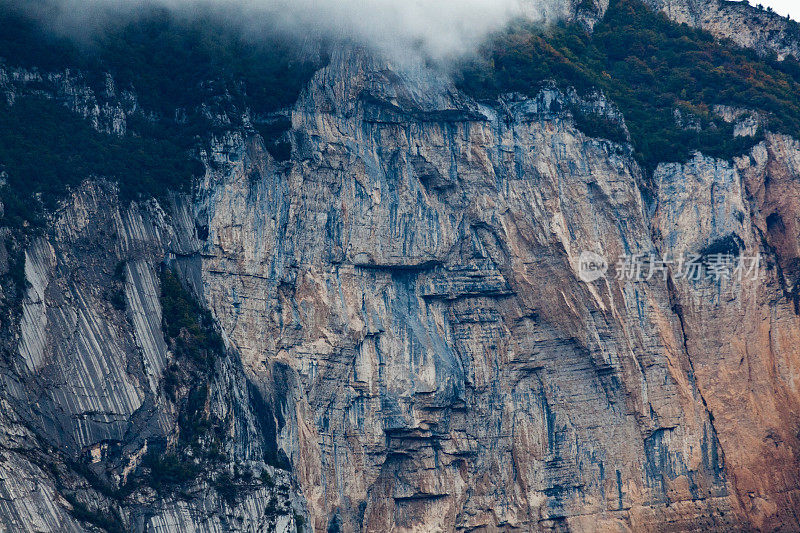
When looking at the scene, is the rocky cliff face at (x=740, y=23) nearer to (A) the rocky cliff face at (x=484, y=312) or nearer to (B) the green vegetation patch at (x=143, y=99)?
(A) the rocky cliff face at (x=484, y=312)

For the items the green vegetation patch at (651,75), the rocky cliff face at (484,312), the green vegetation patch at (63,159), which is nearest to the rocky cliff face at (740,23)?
the green vegetation patch at (651,75)

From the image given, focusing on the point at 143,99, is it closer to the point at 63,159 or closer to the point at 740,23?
the point at 63,159

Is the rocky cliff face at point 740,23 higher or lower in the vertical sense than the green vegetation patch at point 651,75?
higher

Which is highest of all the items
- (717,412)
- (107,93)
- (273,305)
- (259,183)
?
(107,93)

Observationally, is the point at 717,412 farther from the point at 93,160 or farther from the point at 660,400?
the point at 93,160

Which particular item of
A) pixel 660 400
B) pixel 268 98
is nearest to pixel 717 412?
pixel 660 400

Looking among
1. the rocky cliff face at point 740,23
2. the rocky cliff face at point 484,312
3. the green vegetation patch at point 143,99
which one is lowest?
the rocky cliff face at point 484,312

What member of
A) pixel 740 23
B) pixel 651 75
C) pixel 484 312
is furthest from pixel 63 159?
pixel 740 23
